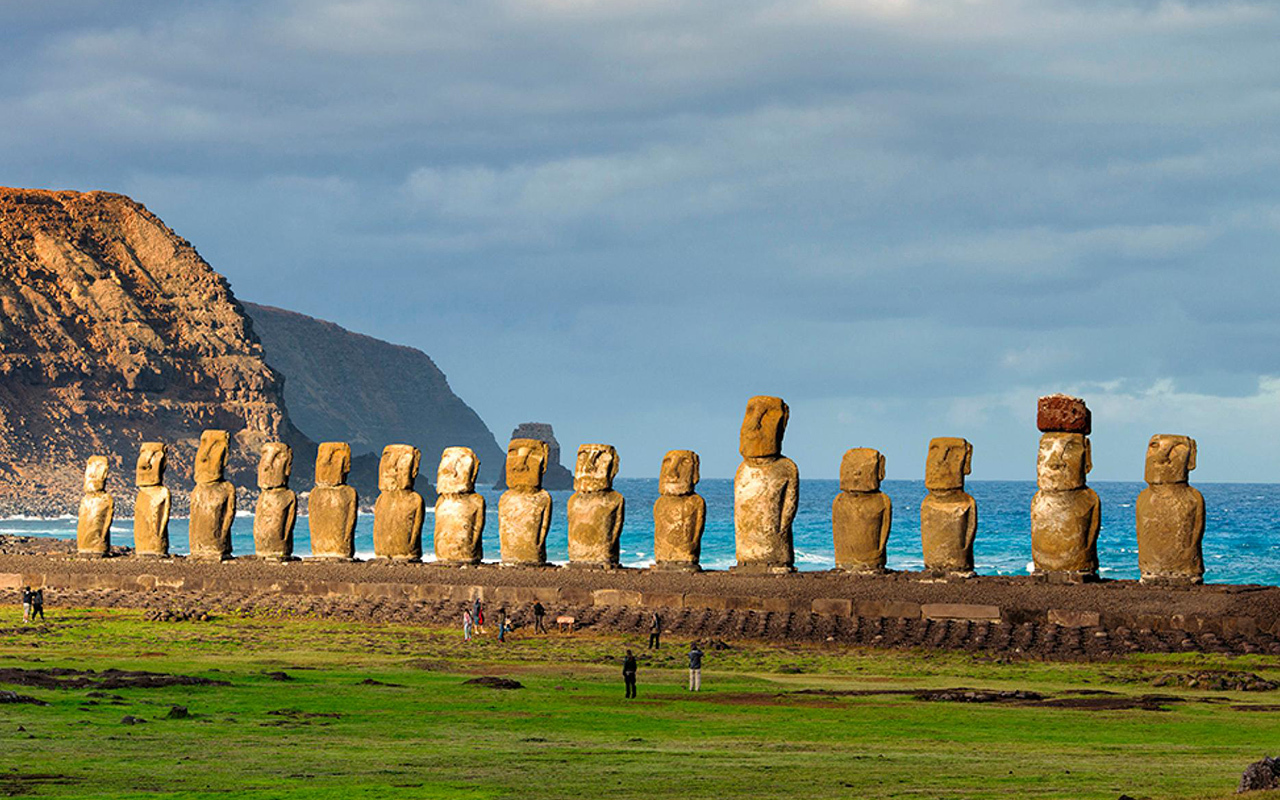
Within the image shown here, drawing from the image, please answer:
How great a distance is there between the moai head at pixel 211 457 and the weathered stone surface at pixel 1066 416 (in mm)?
16833

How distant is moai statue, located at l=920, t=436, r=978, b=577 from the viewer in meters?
28.5

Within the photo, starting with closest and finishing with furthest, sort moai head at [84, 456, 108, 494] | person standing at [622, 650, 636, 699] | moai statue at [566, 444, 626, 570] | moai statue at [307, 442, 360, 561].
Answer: person standing at [622, 650, 636, 699] → moai statue at [566, 444, 626, 570] → moai statue at [307, 442, 360, 561] → moai head at [84, 456, 108, 494]

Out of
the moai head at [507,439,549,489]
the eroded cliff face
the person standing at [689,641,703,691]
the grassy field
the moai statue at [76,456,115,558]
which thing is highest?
the eroded cliff face

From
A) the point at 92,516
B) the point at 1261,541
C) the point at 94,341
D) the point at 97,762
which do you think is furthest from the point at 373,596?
the point at 94,341

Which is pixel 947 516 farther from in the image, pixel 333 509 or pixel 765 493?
pixel 333 509

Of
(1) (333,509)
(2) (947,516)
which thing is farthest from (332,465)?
(2) (947,516)

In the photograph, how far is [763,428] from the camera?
3025 centimetres

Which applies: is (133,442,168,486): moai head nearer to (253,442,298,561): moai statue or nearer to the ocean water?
(253,442,298,561): moai statue

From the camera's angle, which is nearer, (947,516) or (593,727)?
(593,727)

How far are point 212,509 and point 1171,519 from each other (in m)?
19.1

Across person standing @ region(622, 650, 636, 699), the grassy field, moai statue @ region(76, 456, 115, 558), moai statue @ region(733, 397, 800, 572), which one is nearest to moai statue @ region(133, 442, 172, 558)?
moai statue @ region(76, 456, 115, 558)

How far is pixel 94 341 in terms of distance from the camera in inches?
4611

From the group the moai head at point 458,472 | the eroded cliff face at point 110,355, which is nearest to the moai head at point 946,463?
the moai head at point 458,472

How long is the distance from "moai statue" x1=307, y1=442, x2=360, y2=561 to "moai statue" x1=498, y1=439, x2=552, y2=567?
3.39 m
